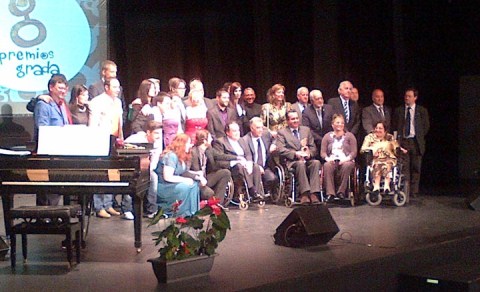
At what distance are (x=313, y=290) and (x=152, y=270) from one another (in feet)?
3.56

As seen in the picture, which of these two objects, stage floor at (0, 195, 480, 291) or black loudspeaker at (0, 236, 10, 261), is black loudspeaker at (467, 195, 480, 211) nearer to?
stage floor at (0, 195, 480, 291)

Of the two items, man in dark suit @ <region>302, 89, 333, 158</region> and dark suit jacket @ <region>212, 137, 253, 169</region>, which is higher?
man in dark suit @ <region>302, 89, 333, 158</region>

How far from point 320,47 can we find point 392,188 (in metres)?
2.90

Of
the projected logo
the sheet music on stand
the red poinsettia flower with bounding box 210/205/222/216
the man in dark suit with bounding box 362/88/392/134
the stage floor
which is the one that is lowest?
the stage floor

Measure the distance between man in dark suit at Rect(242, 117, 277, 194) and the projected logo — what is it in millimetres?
2086

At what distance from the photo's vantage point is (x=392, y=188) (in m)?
8.80

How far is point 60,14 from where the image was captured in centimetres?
929

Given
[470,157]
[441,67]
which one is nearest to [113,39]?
[441,67]

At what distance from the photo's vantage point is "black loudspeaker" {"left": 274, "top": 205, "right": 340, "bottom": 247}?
653 centimetres

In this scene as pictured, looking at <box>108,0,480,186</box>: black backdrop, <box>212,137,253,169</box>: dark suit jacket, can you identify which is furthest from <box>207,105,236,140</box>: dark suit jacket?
<box>108,0,480,186</box>: black backdrop

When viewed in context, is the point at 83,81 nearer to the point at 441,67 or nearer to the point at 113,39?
the point at 113,39

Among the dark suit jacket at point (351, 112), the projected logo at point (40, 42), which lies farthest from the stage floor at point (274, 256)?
the projected logo at point (40, 42)


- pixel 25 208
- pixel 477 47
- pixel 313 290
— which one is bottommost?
pixel 313 290

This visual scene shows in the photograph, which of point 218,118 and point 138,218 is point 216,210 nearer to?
point 138,218
